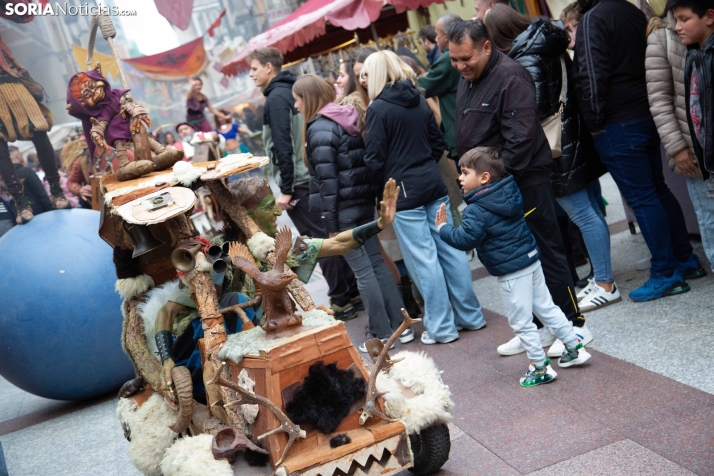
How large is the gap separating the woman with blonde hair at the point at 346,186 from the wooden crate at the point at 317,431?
93.3 inches

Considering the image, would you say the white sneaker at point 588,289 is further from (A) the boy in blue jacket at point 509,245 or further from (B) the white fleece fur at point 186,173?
(B) the white fleece fur at point 186,173

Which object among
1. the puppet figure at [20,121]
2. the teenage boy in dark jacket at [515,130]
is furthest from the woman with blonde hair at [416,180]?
the puppet figure at [20,121]

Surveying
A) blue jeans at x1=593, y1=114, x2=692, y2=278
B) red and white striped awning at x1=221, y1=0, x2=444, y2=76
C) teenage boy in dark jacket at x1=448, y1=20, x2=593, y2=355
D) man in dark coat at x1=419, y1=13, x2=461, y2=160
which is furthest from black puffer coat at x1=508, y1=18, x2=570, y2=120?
red and white striped awning at x1=221, y1=0, x2=444, y2=76

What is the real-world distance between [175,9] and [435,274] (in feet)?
41.2

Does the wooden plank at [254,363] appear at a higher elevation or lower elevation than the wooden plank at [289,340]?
lower

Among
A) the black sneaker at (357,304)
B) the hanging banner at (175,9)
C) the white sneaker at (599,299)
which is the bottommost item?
the black sneaker at (357,304)

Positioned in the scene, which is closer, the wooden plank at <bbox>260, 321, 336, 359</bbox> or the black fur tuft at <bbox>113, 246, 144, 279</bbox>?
the wooden plank at <bbox>260, 321, 336, 359</bbox>

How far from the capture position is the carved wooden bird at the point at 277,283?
A: 3668mm

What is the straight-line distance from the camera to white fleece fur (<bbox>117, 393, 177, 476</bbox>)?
4.20 m

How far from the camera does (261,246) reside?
423 cm

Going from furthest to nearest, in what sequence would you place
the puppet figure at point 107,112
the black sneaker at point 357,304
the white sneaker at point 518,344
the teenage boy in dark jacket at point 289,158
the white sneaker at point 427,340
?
the black sneaker at point 357,304
the teenage boy in dark jacket at point 289,158
the white sneaker at point 427,340
the white sneaker at point 518,344
the puppet figure at point 107,112

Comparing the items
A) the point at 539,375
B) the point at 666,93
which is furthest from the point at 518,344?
the point at 666,93

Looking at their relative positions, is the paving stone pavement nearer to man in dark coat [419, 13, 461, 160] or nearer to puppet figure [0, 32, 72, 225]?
man in dark coat [419, 13, 461, 160]

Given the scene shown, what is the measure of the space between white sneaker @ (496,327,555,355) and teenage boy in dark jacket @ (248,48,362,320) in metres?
2.38
